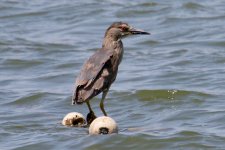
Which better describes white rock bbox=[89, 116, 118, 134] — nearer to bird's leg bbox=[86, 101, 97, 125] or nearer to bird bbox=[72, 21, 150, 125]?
bird bbox=[72, 21, 150, 125]

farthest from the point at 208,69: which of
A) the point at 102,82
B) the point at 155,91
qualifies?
the point at 102,82

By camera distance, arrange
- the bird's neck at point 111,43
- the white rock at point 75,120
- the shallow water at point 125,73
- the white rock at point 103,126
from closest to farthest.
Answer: the white rock at point 103,126 → the shallow water at point 125,73 → the white rock at point 75,120 → the bird's neck at point 111,43

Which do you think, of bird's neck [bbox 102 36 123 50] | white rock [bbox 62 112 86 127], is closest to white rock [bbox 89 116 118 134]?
white rock [bbox 62 112 86 127]

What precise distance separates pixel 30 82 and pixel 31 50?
2.62m

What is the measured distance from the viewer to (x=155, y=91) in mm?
14625

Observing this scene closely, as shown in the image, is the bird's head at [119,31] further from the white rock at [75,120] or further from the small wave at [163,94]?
the small wave at [163,94]

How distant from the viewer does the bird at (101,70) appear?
12133mm

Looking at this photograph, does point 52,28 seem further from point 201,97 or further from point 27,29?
point 201,97

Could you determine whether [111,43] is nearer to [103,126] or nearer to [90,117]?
[90,117]

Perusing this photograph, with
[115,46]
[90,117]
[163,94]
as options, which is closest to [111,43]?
[115,46]

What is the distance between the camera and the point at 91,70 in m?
12.3

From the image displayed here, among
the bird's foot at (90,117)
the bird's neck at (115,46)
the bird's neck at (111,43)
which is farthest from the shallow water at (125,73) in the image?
the bird's neck at (111,43)

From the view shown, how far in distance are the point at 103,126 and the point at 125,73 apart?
4735mm

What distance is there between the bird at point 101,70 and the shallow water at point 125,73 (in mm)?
488
